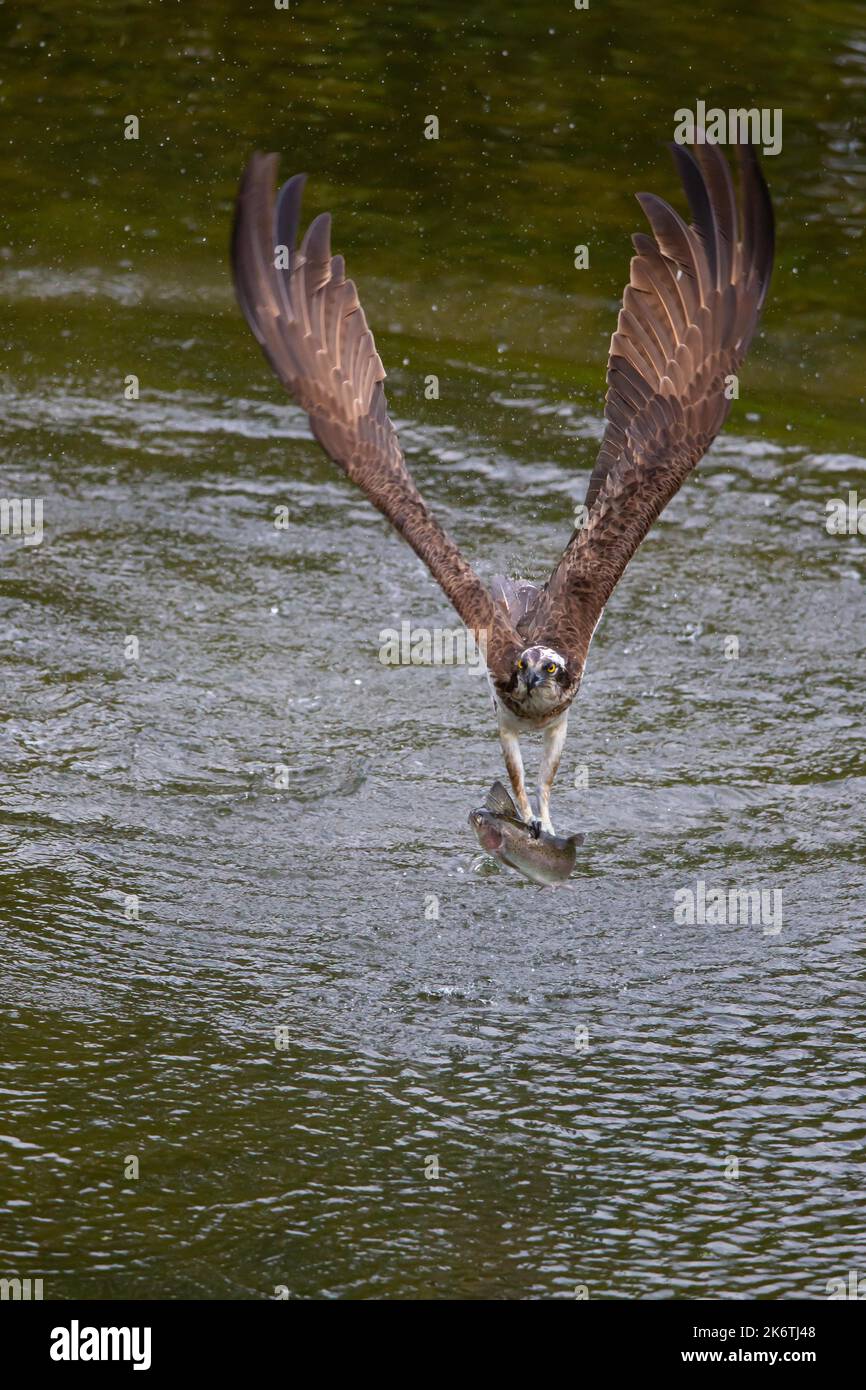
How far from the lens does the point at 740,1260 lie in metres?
5.31

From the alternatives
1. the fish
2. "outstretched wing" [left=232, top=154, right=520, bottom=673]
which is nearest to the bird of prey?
"outstretched wing" [left=232, top=154, right=520, bottom=673]

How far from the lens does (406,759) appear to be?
326 inches

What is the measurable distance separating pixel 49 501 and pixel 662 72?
240 inches

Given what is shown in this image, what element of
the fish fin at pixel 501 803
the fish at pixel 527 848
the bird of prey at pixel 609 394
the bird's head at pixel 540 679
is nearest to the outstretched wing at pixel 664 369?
the bird of prey at pixel 609 394

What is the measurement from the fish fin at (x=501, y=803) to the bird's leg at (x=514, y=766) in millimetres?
136

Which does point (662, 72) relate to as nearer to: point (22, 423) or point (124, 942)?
point (22, 423)

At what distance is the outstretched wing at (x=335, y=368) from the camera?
693cm

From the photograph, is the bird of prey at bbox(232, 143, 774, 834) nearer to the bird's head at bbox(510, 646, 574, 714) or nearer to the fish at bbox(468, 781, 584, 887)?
the bird's head at bbox(510, 646, 574, 714)

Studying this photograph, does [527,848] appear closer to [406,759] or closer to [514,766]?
[514,766]

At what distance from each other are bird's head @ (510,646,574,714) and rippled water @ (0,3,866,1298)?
834 millimetres

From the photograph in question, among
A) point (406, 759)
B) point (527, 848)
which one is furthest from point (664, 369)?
point (406, 759)

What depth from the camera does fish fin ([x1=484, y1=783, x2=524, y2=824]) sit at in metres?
6.97

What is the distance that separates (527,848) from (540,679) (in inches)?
23.9

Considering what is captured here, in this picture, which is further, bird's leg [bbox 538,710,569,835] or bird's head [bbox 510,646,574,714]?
bird's leg [bbox 538,710,569,835]
